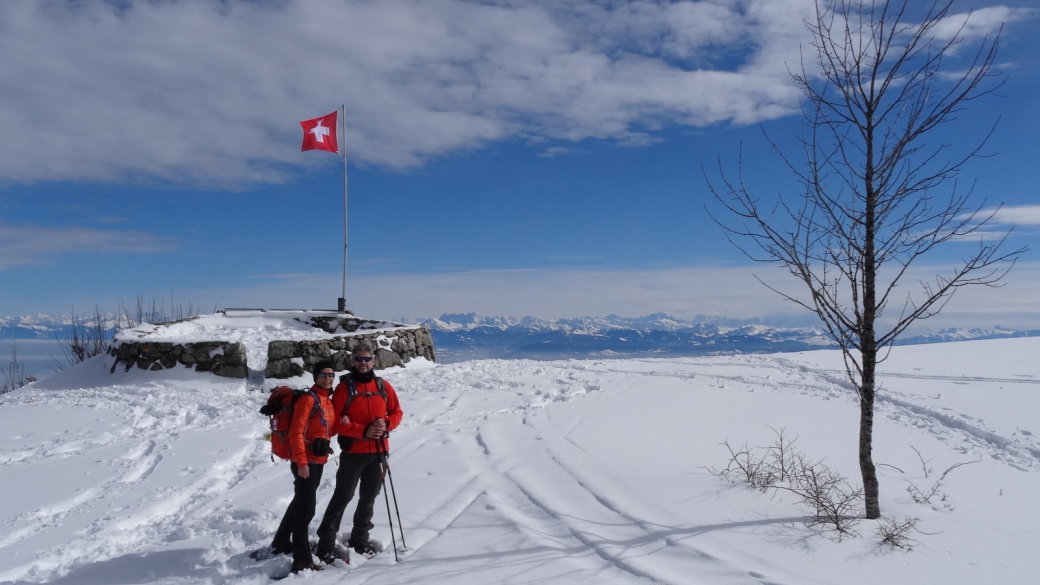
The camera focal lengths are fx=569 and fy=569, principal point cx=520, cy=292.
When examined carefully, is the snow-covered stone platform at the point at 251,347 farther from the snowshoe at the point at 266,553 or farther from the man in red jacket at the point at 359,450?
the man in red jacket at the point at 359,450

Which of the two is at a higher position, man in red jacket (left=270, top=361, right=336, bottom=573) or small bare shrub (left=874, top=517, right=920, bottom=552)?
man in red jacket (left=270, top=361, right=336, bottom=573)

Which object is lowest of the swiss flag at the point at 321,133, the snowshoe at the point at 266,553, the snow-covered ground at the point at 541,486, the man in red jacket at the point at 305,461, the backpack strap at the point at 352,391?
the snowshoe at the point at 266,553

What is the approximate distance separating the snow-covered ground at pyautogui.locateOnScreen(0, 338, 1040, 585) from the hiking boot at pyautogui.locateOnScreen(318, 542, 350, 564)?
0.18 metres

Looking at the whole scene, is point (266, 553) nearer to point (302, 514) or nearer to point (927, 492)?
point (302, 514)

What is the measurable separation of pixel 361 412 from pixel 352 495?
0.67 meters

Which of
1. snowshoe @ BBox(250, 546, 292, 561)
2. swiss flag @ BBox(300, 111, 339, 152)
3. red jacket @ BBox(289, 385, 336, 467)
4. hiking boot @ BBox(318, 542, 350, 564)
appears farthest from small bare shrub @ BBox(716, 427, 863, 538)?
swiss flag @ BBox(300, 111, 339, 152)

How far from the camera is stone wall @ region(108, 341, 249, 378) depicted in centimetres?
1271

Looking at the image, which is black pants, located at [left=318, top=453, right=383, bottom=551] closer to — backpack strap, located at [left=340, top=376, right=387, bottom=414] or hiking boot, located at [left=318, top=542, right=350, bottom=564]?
hiking boot, located at [left=318, top=542, right=350, bottom=564]

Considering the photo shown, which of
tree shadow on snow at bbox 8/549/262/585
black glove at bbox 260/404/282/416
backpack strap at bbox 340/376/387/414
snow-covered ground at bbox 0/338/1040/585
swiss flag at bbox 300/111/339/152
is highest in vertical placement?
swiss flag at bbox 300/111/339/152

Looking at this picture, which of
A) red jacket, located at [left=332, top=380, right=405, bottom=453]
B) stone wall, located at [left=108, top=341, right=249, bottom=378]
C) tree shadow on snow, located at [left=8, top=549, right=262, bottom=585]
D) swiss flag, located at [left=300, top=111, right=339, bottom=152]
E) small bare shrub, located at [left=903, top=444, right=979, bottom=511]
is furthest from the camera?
swiss flag, located at [left=300, top=111, right=339, bottom=152]

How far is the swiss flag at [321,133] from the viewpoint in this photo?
61.2ft

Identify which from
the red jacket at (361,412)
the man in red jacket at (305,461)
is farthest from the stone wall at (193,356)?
the red jacket at (361,412)

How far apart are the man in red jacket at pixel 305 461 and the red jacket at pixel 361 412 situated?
99 mm

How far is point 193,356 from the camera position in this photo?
1284 cm
